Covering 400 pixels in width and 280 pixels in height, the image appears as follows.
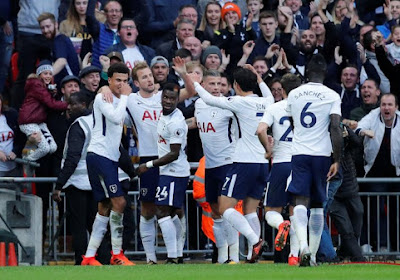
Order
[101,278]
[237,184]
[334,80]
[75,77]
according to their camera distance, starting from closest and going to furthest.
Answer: [101,278] → [237,184] → [75,77] → [334,80]

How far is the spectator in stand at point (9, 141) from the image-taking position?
19.3m

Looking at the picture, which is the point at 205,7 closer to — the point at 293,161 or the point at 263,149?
the point at 263,149

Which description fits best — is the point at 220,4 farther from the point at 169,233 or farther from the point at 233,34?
the point at 169,233

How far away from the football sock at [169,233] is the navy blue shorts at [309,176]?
8.26ft

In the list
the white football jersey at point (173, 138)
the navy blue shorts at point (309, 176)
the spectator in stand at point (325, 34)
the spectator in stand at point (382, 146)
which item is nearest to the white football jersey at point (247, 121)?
the white football jersey at point (173, 138)

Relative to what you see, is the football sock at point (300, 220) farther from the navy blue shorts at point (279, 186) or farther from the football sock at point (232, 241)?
the football sock at point (232, 241)

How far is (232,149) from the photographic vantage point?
17641 mm

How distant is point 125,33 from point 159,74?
1.80 metres

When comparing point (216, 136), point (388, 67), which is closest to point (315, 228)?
point (216, 136)

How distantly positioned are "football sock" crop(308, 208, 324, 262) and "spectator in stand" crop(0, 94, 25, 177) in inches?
224

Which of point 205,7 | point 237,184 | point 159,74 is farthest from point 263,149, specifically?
point 205,7

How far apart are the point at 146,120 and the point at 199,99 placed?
2.64ft

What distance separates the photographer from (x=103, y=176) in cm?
1700

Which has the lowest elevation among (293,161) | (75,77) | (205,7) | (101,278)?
(101,278)
